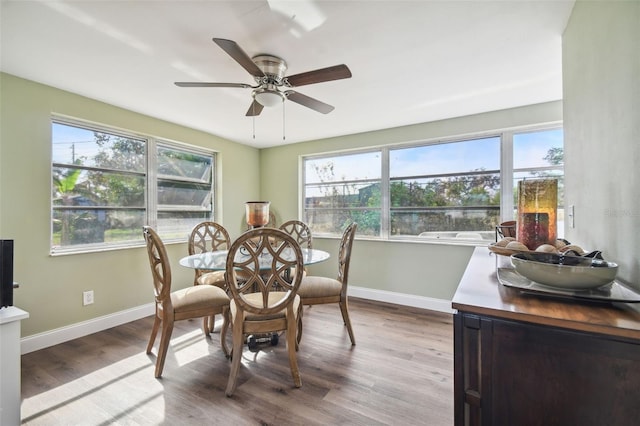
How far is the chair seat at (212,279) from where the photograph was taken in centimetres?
274

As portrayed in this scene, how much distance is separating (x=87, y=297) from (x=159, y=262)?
4.59 feet

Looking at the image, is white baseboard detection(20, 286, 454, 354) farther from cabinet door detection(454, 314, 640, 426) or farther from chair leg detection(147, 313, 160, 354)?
cabinet door detection(454, 314, 640, 426)

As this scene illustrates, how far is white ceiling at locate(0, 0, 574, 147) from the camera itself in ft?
5.11

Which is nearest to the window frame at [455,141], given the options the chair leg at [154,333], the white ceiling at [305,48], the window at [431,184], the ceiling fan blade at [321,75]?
the window at [431,184]

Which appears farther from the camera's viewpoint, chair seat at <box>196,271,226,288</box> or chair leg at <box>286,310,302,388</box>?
chair seat at <box>196,271,226,288</box>

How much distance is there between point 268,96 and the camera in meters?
2.02

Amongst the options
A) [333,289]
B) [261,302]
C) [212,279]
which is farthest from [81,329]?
[333,289]

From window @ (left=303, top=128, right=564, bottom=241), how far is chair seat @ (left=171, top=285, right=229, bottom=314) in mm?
2343

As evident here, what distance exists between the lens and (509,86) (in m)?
2.50

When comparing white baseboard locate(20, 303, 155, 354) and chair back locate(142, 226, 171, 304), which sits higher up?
chair back locate(142, 226, 171, 304)

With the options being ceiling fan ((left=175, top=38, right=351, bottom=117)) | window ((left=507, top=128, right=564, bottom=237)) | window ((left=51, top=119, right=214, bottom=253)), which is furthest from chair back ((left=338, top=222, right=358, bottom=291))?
window ((left=51, top=119, right=214, bottom=253))

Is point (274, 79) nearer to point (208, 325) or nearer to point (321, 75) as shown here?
point (321, 75)

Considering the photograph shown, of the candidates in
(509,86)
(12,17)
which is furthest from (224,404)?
(509,86)

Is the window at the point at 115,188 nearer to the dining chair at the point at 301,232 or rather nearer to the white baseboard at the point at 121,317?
the white baseboard at the point at 121,317
